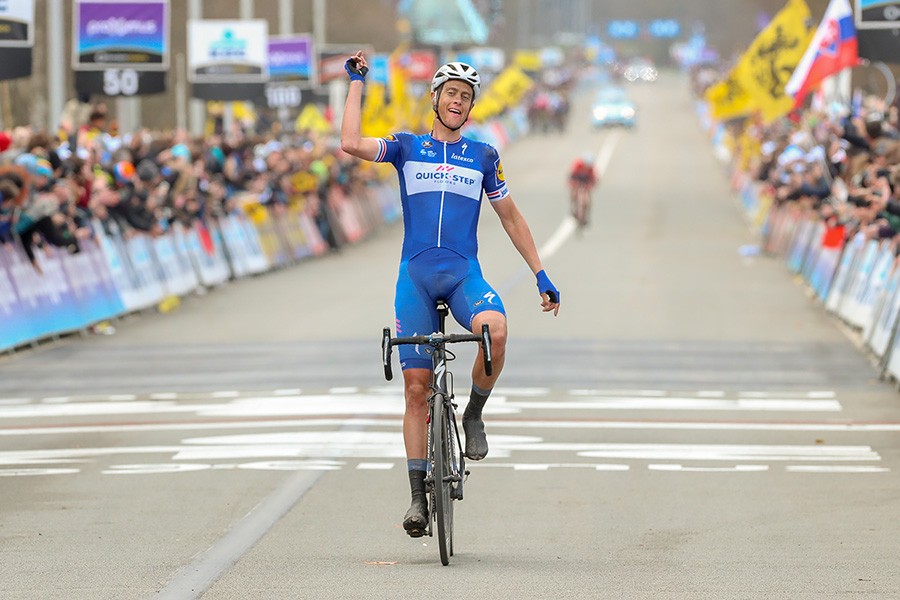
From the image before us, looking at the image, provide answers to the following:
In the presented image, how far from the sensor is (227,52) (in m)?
36.1

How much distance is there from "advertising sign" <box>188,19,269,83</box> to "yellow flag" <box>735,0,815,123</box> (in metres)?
8.77

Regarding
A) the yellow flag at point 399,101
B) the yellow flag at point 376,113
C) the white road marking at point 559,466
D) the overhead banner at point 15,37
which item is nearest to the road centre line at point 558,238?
the yellow flag at point 399,101

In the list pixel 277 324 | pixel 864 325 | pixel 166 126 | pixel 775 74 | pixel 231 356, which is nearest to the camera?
pixel 231 356

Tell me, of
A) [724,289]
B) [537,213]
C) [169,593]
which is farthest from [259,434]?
[537,213]

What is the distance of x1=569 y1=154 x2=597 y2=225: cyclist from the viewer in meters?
44.0

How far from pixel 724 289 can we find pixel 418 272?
1974cm

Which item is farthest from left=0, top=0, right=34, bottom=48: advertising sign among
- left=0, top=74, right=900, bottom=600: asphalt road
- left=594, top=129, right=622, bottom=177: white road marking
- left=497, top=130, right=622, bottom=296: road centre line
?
left=594, top=129, right=622, bottom=177: white road marking

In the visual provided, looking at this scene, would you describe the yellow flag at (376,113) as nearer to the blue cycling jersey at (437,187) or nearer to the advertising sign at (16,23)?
the advertising sign at (16,23)

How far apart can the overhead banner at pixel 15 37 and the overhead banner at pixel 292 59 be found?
78.3 ft

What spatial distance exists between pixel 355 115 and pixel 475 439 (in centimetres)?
155

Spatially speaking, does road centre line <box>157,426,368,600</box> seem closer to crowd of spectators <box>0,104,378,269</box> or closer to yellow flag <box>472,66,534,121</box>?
crowd of spectators <box>0,104,378,269</box>

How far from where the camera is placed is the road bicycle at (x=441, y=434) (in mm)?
8438

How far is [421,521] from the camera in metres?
8.52

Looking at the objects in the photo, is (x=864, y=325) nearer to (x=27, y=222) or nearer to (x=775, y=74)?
(x=27, y=222)
